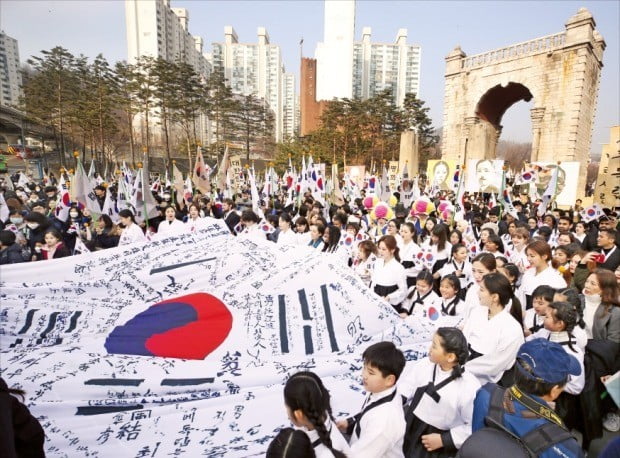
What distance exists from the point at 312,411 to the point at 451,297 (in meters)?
2.38

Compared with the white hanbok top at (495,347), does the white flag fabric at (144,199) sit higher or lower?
higher

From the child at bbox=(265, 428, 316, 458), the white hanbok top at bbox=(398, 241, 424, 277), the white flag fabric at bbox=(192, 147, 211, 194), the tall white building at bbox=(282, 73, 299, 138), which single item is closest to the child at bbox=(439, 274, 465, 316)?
the white hanbok top at bbox=(398, 241, 424, 277)

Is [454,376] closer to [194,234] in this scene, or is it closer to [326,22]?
[194,234]

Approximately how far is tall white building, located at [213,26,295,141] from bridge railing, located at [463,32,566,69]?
6970 cm

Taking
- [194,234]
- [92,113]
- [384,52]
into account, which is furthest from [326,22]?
[194,234]

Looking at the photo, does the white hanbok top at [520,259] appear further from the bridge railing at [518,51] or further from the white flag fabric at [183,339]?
the bridge railing at [518,51]

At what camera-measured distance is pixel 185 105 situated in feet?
100

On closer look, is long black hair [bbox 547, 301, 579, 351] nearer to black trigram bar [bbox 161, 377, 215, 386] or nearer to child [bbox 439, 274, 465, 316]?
child [bbox 439, 274, 465, 316]

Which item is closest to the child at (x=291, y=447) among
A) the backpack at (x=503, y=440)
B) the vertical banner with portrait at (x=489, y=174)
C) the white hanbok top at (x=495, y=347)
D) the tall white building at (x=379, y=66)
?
the backpack at (x=503, y=440)

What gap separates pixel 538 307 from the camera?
3059 mm

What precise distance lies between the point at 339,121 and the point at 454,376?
106 ft

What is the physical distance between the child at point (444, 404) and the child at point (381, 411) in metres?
0.29

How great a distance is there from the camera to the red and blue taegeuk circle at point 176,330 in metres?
2.93

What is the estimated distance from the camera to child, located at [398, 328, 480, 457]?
6.43 feet
